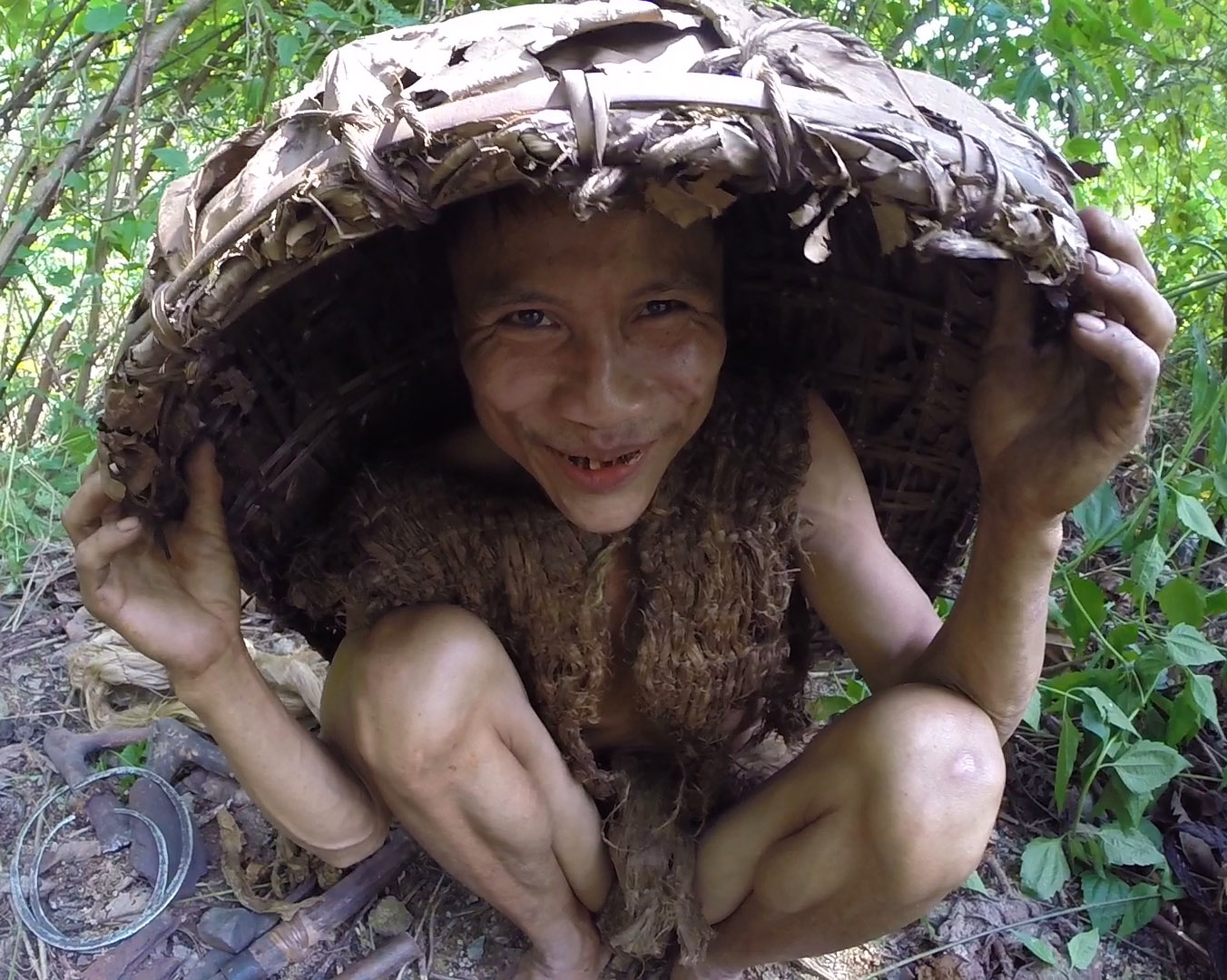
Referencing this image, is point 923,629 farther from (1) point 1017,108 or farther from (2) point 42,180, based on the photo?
(2) point 42,180

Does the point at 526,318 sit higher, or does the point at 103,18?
the point at 103,18

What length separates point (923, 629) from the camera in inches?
39.1

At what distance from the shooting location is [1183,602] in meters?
1.15

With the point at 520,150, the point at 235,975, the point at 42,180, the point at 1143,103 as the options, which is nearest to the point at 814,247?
the point at 520,150

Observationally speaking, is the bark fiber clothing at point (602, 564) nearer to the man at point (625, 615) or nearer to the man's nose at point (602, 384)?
the man at point (625, 615)

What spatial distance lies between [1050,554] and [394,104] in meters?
0.62

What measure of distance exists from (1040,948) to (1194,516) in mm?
496

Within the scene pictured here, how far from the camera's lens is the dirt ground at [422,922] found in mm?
1124

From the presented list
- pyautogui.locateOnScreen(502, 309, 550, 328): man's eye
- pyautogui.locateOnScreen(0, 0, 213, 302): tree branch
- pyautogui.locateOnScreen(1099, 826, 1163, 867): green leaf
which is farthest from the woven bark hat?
pyautogui.locateOnScreen(0, 0, 213, 302): tree branch

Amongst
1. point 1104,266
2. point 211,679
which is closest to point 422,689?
point 211,679

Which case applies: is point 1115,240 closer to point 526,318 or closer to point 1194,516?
point 526,318

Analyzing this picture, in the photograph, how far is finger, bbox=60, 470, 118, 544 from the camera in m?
0.81

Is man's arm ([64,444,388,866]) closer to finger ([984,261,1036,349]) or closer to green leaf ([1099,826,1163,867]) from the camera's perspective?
finger ([984,261,1036,349])

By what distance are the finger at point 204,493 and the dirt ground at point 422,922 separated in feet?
1.71
